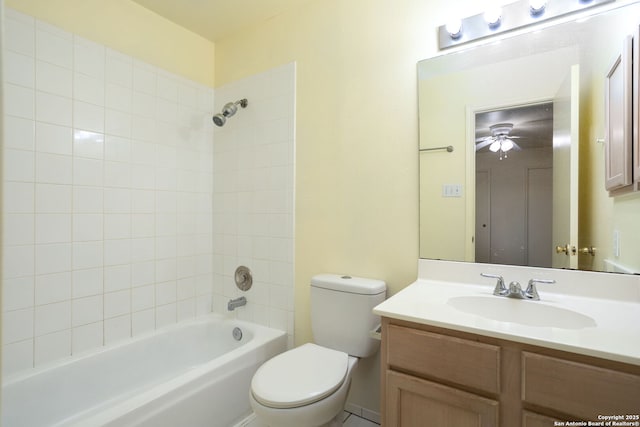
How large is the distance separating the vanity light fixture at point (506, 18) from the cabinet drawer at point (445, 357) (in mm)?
1330

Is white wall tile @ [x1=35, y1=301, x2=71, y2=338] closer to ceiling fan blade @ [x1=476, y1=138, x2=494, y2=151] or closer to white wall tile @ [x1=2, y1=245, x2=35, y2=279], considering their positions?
white wall tile @ [x1=2, y1=245, x2=35, y2=279]

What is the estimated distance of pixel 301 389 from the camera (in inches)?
52.1

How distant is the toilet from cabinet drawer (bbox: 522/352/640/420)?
2.38 ft

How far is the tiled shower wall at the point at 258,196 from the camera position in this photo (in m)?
2.11

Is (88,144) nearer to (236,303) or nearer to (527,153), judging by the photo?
(236,303)

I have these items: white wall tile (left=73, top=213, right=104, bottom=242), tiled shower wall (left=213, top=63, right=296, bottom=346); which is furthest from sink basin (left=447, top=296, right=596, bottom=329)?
white wall tile (left=73, top=213, right=104, bottom=242)

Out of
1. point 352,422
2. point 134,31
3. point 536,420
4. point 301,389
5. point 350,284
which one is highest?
point 134,31

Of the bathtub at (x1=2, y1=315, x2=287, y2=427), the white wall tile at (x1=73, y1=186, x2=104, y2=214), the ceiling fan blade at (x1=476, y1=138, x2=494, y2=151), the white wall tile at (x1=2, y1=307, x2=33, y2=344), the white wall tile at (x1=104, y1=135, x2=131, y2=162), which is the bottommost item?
the bathtub at (x1=2, y1=315, x2=287, y2=427)

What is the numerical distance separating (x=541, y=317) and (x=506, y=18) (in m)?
1.27

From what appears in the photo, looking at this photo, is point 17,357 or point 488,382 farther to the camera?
point 17,357

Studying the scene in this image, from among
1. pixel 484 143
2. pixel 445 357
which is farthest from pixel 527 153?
pixel 445 357

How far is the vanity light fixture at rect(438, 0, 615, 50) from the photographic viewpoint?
136 cm

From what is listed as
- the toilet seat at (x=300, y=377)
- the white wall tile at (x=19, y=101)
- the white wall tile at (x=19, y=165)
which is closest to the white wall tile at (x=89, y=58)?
the white wall tile at (x=19, y=101)

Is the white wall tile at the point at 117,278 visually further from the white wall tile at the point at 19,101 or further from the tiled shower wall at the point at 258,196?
the white wall tile at the point at 19,101
